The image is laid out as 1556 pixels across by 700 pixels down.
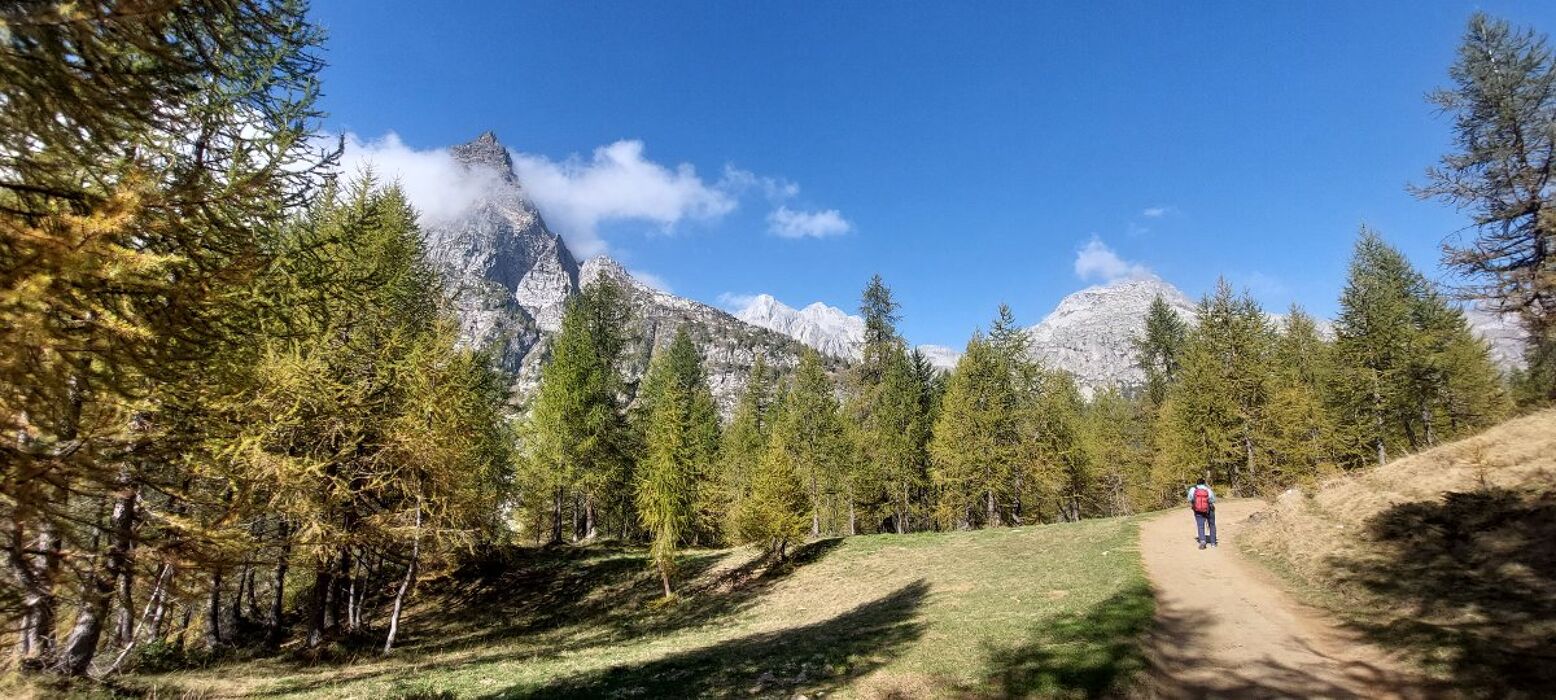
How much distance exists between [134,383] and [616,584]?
2606cm

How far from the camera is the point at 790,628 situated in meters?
18.6

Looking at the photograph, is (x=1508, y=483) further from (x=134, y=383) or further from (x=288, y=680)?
(x=288, y=680)

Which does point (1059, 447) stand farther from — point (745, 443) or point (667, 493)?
point (667, 493)

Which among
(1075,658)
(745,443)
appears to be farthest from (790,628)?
(745,443)

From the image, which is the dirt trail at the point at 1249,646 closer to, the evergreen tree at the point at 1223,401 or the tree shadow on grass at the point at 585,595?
the tree shadow on grass at the point at 585,595

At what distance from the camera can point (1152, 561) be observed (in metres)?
17.0

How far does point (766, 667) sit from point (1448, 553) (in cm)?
1422

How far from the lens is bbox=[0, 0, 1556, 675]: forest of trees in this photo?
150 inches

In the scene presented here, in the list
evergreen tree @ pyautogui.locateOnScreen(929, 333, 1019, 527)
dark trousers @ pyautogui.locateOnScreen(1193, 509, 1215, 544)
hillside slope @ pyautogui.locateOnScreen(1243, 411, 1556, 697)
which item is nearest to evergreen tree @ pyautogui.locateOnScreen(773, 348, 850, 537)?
evergreen tree @ pyautogui.locateOnScreen(929, 333, 1019, 527)

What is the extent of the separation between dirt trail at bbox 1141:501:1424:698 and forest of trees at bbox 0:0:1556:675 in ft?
39.6

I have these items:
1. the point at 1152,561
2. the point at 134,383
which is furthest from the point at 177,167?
the point at 1152,561

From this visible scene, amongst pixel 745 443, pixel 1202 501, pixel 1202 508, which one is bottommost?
pixel 1202 508

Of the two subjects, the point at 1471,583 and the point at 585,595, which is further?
the point at 585,595

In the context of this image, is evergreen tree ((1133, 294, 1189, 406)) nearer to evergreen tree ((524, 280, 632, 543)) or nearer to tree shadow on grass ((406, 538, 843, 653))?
tree shadow on grass ((406, 538, 843, 653))
